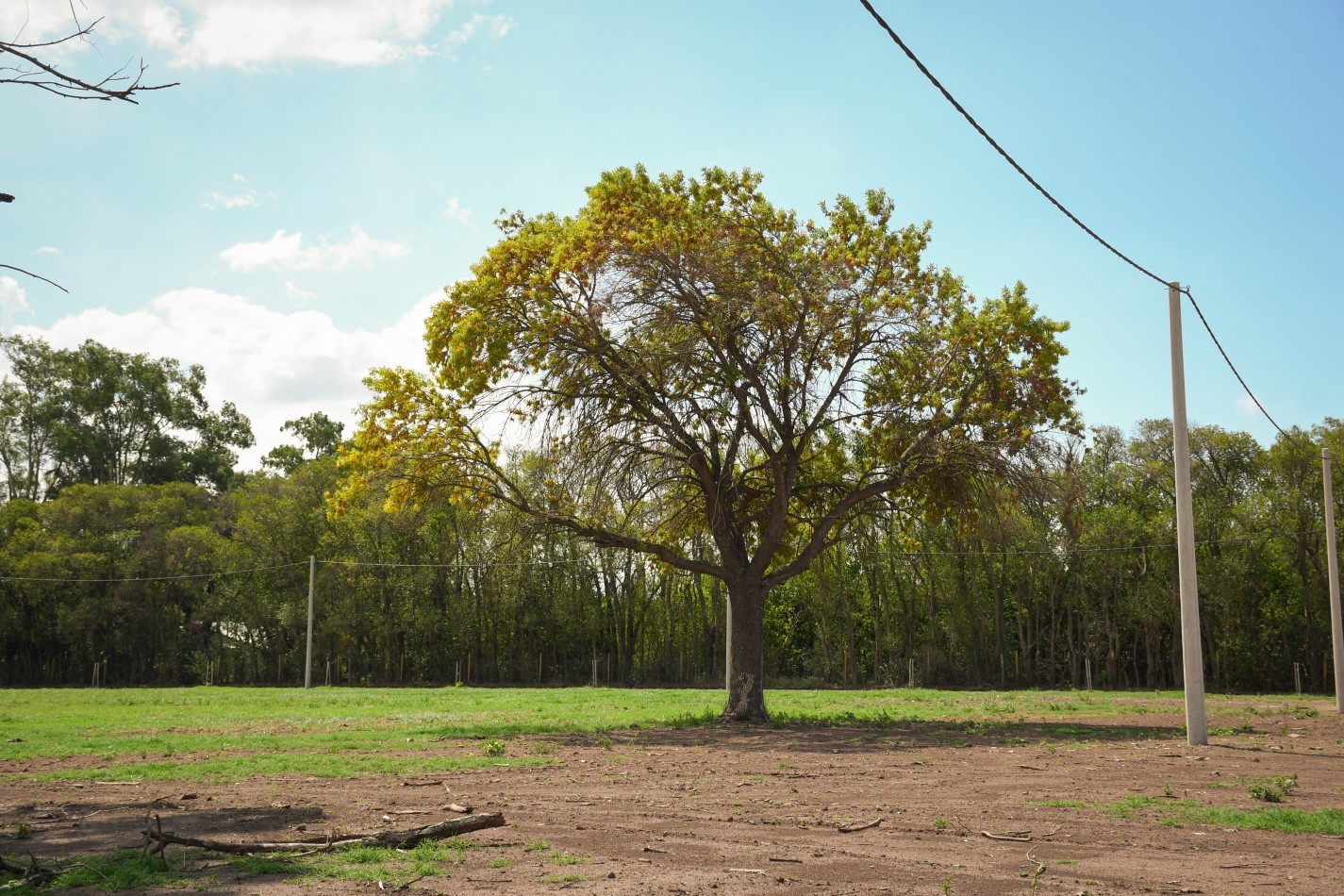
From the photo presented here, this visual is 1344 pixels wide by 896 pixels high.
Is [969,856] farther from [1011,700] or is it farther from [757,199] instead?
[1011,700]

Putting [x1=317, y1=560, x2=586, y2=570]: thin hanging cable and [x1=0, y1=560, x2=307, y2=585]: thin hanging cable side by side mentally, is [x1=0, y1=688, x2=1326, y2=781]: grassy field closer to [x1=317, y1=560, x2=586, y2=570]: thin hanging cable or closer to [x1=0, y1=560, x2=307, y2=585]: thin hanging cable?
[x1=317, y1=560, x2=586, y2=570]: thin hanging cable

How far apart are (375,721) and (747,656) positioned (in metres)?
7.70

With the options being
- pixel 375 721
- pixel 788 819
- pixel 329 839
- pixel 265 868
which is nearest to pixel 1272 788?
pixel 788 819

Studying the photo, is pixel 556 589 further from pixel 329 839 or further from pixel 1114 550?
pixel 329 839

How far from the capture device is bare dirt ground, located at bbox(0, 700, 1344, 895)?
6723 mm

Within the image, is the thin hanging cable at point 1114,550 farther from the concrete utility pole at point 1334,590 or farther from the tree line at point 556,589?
the concrete utility pole at point 1334,590

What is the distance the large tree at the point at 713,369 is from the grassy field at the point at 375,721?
175 inches

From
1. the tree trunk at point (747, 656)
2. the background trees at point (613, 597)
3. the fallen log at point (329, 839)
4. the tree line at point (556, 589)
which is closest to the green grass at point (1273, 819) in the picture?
the fallen log at point (329, 839)

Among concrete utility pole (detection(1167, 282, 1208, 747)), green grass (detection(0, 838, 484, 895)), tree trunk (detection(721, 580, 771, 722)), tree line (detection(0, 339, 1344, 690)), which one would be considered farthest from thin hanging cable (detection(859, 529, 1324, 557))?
green grass (detection(0, 838, 484, 895))

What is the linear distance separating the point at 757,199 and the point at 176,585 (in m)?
46.7

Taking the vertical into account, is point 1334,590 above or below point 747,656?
above

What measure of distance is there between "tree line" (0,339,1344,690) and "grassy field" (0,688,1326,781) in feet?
32.2

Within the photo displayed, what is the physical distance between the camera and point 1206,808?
31.3ft

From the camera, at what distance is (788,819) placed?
906 centimetres
